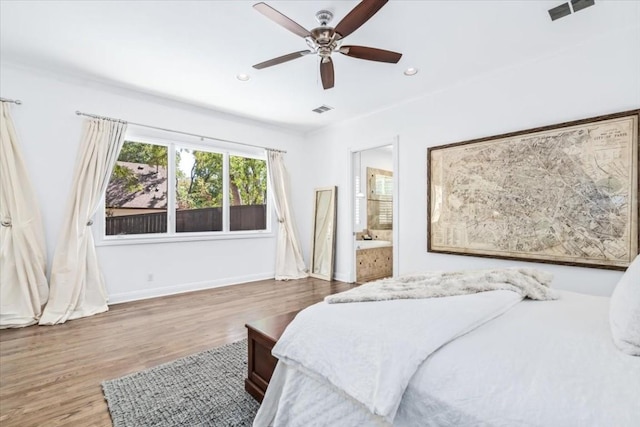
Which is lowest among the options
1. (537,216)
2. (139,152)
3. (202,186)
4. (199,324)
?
(199,324)

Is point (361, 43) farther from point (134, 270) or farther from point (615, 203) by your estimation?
point (134, 270)

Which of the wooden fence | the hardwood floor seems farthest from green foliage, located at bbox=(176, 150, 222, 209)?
the hardwood floor

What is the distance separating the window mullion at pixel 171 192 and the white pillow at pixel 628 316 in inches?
180

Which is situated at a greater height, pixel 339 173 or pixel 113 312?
pixel 339 173

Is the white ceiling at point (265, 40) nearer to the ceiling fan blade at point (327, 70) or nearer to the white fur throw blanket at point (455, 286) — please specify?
the ceiling fan blade at point (327, 70)

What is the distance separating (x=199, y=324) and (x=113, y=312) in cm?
122

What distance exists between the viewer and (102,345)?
261cm

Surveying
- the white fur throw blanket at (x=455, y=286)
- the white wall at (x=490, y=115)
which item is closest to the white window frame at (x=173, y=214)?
the white wall at (x=490, y=115)

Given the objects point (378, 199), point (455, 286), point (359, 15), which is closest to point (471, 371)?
point (455, 286)

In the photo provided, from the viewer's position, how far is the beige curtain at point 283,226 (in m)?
5.30

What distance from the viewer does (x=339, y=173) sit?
522cm

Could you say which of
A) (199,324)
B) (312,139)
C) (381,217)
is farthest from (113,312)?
(381,217)

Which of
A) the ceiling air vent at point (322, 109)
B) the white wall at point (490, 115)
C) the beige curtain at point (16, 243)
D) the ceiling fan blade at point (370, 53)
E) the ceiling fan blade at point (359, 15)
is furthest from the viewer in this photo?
the ceiling air vent at point (322, 109)

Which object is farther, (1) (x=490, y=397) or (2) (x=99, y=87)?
(2) (x=99, y=87)
